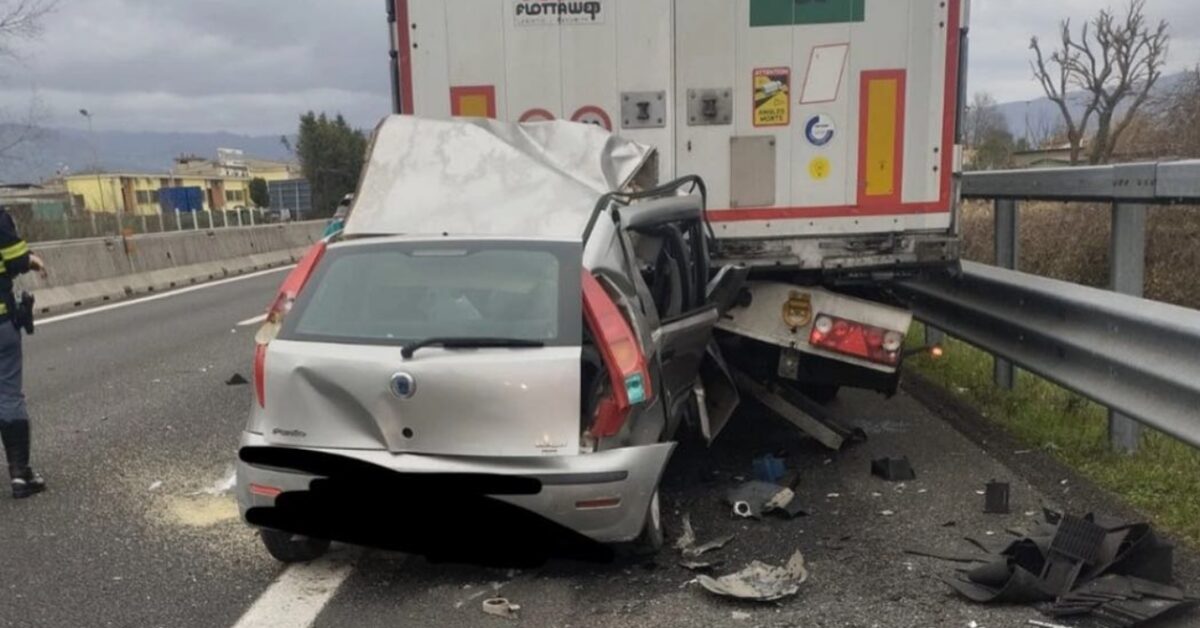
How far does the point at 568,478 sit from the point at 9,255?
374cm

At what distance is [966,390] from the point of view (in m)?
7.54

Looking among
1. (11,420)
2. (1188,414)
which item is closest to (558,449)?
(1188,414)

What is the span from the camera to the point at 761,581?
165 inches

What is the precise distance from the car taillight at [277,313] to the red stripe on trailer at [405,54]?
1.85 metres

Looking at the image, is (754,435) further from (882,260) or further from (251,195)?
(251,195)

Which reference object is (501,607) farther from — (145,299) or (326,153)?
(326,153)

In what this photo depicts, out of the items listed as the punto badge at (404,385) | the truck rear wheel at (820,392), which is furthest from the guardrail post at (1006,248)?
the punto badge at (404,385)

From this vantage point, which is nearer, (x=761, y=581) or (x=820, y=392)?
(x=761, y=581)

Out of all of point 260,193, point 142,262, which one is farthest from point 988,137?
point 260,193

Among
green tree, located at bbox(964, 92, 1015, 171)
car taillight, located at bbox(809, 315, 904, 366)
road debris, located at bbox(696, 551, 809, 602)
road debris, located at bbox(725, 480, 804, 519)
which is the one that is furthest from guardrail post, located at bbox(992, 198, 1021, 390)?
green tree, located at bbox(964, 92, 1015, 171)

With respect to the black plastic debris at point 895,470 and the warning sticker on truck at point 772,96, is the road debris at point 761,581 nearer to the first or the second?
the black plastic debris at point 895,470

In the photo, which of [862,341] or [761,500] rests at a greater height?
[862,341]

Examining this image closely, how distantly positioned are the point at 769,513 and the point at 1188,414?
1898mm

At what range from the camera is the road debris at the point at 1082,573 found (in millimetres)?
3781
